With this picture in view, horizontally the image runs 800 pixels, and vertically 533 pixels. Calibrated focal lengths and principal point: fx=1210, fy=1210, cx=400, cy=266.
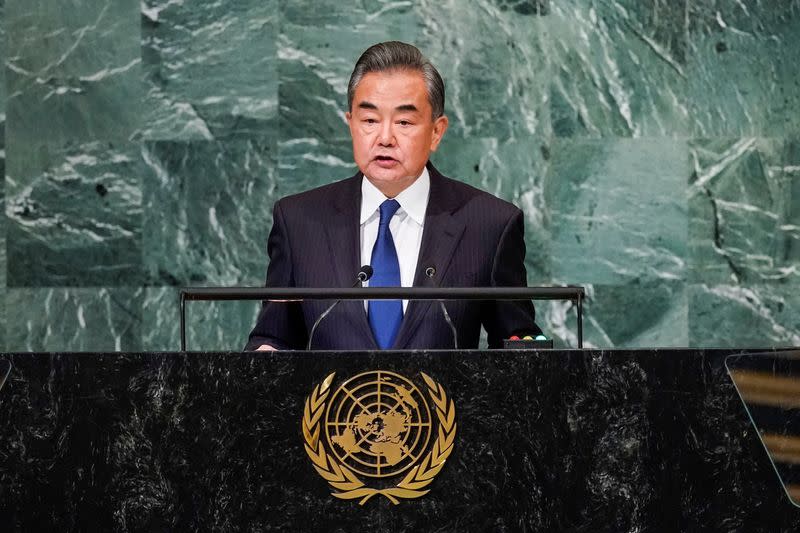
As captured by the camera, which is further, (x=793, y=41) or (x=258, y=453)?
(x=793, y=41)

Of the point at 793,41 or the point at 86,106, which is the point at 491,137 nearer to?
the point at 793,41

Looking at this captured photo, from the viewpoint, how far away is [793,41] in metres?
5.09

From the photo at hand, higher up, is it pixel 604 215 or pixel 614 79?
pixel 614 79

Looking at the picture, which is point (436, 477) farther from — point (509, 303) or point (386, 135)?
point (386, 135)

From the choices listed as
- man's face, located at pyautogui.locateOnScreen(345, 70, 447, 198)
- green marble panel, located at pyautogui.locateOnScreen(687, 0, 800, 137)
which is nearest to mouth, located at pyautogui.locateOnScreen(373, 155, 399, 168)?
man's face, located at pyautogui.locateOnScreen(345, 70, 447, 198)

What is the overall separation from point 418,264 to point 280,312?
0.35m

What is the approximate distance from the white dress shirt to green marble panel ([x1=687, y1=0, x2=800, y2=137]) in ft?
7.70

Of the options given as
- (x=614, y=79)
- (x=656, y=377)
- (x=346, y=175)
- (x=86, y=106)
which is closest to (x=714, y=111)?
(x=614, y=79)

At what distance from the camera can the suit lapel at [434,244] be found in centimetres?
285

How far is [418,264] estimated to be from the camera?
9.61ft

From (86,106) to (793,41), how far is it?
9.81 ft

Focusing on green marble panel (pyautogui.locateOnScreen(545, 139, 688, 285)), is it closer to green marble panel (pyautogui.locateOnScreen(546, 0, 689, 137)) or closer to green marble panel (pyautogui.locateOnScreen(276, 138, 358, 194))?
green marble panel (pyautogui.locateOnScreen(546, 0, 689, 137))

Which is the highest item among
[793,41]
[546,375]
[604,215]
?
[793,41]

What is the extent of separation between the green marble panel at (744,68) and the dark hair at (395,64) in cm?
231
